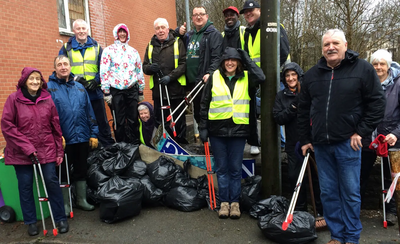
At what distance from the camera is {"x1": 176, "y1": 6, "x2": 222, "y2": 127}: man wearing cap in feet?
14.6

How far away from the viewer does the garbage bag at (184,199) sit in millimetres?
3980

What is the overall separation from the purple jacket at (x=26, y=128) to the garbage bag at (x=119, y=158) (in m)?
0.92

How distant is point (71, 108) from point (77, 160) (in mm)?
756

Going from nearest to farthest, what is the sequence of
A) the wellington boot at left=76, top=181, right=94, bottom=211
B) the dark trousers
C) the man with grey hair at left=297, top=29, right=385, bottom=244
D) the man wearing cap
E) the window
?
the man with grey hair at left=297, top=29, right=385, bottom=244, the wellington boot at left=76, top=181, right=94, bottom=211, the man wearing cap, the dark trousers, the window

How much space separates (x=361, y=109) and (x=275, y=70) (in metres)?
1.21

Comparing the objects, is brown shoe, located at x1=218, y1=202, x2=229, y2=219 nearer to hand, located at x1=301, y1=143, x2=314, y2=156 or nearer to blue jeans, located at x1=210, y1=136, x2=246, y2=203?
blue jeans, located at x1=210, y1=136, x2=246, y2=203

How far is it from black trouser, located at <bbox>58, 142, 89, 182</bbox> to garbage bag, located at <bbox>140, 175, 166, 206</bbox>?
85 centimetres

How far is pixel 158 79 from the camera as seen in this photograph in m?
4.94

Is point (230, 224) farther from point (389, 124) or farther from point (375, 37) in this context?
point (375, 37)

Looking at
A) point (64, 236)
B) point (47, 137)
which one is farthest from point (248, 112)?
point (64, 236)

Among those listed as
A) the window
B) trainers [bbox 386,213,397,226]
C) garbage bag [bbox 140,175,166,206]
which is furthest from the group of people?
the window

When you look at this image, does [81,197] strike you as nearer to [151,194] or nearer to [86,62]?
[151,194]

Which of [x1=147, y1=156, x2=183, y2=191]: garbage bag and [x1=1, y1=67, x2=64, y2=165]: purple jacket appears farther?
[x1=147, y1=156, x2=183, y2=191]: garbage bag

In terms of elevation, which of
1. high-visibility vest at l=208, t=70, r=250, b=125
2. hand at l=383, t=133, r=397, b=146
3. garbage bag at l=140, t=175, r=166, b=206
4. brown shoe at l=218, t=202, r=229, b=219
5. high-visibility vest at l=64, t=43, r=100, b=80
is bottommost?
brown shoe at l=218, t=202, r=229, b=219
